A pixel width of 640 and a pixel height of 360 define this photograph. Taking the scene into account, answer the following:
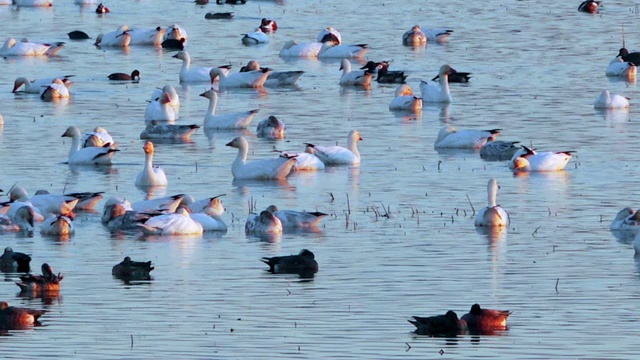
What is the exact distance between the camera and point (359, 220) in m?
19.3

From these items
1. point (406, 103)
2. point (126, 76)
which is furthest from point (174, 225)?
point (126, 76)

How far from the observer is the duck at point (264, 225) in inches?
717

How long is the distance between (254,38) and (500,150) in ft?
55.5

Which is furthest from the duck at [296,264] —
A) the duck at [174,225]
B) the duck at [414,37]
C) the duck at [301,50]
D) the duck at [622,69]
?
the duck at [414,37]

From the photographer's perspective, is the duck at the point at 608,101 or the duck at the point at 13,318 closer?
the duck at the point at 13,318

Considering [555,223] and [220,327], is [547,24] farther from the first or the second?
[220,327]

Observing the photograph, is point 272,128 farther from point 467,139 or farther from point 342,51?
point 342,51

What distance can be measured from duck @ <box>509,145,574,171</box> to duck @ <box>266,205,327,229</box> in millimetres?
4954

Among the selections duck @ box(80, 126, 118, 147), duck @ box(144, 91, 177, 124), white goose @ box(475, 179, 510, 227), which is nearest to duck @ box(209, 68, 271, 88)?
duck @ box(144, 91, 177, 124)

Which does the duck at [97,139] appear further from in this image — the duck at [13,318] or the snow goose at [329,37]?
the snow goose at [329,37]

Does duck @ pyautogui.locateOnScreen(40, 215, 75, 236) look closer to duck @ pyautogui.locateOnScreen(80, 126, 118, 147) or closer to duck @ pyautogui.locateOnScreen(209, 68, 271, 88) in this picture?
duck @ pyautogui.locateOnScreen(80, 126, 118, 147)

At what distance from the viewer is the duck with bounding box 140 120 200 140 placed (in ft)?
86.8

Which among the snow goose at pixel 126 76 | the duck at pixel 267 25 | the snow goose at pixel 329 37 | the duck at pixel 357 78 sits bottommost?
the duck at pixel 357 78

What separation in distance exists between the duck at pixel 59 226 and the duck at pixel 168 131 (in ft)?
26.4
